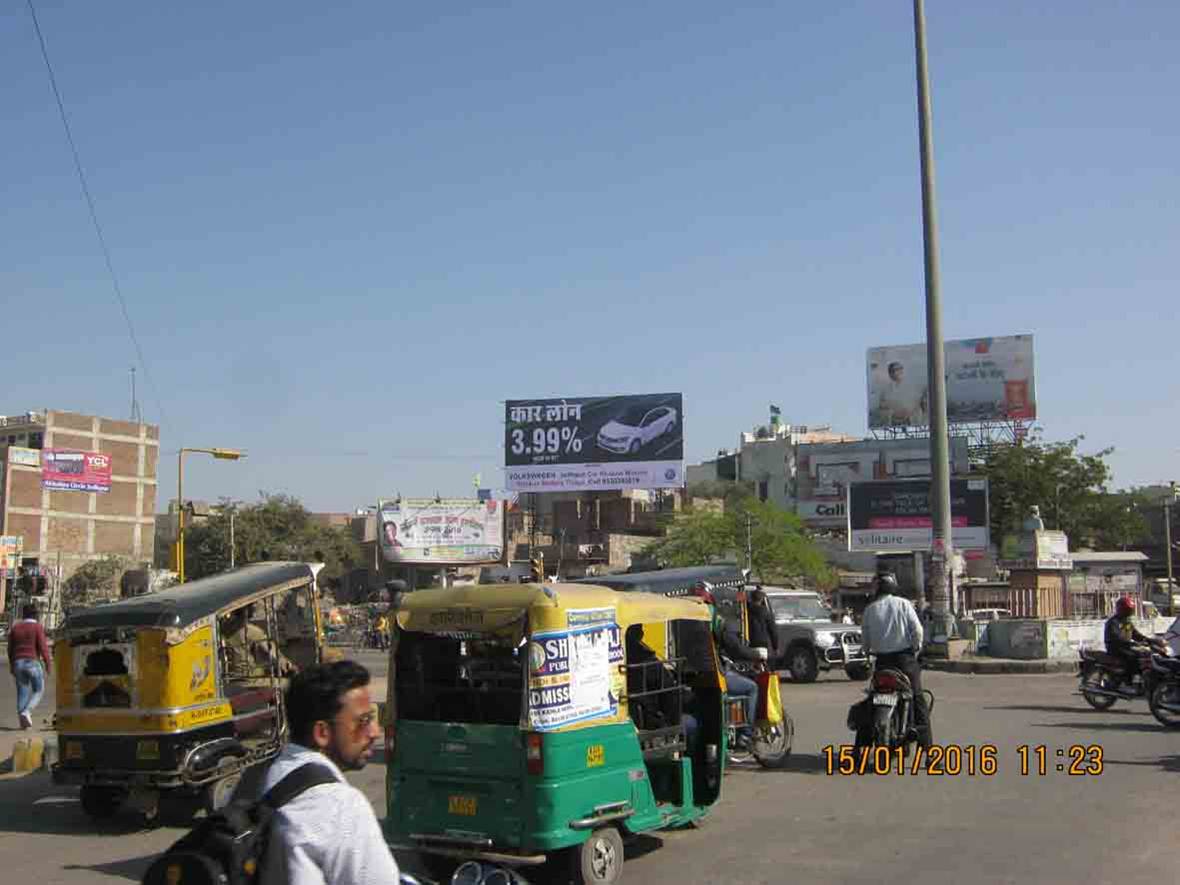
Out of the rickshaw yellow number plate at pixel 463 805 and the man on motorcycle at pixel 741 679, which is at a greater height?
the man on motorcycle at pixel 741 679

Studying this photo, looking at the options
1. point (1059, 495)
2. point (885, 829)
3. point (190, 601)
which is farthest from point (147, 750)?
point (1059, 495)

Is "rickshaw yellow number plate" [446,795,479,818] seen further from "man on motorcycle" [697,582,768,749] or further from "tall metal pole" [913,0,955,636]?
"tall metal pole" [913,0,955,636]

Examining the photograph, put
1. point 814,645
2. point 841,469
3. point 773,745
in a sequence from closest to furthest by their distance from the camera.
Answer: point 773,745
point 814,645
point 841,469

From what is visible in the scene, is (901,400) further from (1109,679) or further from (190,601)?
(190,601)

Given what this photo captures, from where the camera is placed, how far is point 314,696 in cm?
351

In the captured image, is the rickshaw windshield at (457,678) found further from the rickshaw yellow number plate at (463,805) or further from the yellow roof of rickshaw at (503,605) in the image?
the rickshaw yellow number plate at (463,805)

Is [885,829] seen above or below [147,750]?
below

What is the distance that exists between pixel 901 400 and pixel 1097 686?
49640 millimetres

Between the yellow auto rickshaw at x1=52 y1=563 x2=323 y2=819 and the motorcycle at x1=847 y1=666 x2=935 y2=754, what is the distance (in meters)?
5.69

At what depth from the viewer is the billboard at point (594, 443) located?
52.4m

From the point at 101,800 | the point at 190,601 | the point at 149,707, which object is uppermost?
the point at 190,601

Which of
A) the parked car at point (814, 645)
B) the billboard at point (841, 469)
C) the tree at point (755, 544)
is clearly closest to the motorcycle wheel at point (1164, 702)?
the parked car at point (814, 645)
